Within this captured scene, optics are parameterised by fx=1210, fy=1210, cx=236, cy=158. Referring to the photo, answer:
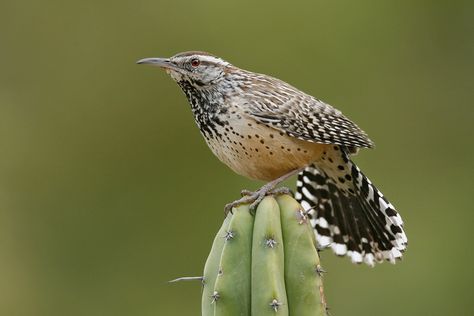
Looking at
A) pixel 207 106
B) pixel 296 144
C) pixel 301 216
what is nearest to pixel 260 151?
pixel 296 144

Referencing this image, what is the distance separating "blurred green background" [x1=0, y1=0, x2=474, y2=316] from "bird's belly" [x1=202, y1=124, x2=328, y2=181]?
2780 mm

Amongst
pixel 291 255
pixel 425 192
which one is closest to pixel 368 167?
pixel 425 192

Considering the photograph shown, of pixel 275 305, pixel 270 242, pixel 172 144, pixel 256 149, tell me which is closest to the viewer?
pixel 275 305

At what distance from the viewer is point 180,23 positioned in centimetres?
827

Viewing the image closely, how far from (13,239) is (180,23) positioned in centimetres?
185

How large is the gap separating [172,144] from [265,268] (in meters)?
4.48

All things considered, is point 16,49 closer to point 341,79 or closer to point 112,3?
point 112,3

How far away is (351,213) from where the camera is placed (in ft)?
14.4

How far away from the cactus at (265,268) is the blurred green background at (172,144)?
11.8 feet

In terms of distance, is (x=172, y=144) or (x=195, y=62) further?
(x=172, y=144)

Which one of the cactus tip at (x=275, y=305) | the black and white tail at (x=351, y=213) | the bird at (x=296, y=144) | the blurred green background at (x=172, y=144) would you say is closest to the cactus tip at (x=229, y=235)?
the cactus tip at (x=275, y=305)

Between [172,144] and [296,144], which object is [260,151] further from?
[172,144]

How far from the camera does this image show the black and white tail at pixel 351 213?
425 cm

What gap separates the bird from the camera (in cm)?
414
